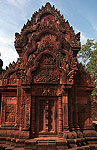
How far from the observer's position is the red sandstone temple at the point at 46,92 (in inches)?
297

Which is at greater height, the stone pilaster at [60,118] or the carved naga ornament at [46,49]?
the carved naga ornament at [46,49]

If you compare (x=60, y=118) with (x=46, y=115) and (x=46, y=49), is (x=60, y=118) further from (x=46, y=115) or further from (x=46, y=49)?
(x=46, y=49)

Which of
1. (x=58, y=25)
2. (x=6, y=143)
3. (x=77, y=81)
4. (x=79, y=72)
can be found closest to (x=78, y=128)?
(x=77, y=81)

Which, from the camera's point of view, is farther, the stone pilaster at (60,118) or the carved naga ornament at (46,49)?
the carved naga ornament at (46,49)

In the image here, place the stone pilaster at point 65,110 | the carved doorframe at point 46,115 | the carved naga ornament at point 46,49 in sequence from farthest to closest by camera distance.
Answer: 1. the carved naga ornament at point 46,49
2. the carved doorframe at point 46,115
3. the stone pilaster at point 65,110

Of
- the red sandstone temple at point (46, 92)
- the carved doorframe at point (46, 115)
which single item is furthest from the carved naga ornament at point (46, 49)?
the carved doorframe at point (46, 115)

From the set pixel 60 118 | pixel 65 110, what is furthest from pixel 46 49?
pixel 60 118

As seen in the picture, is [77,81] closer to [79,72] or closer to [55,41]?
[79,72]

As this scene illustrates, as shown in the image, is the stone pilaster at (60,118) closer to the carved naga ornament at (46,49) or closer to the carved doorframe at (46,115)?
the carved doorframe at (46,115)

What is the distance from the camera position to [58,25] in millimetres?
9414

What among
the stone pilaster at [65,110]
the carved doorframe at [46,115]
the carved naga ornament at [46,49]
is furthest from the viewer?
the carved naga ornament at [46,49]

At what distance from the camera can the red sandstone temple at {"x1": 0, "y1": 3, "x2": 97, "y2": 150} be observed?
755 cm

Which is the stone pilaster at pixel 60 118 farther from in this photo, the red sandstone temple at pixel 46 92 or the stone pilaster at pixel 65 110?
the stone pilaster at pixel 65 110

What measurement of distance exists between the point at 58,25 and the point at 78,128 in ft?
21.8
